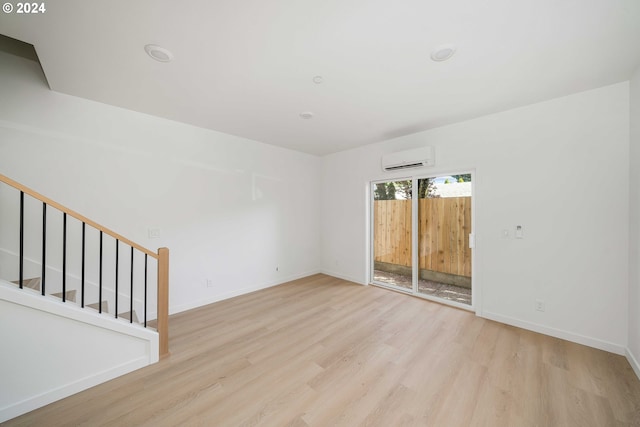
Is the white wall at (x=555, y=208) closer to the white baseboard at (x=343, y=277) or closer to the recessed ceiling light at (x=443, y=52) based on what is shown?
the recessed ceiling light at (x=443, y=52)

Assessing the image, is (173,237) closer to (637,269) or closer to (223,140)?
(223,140)

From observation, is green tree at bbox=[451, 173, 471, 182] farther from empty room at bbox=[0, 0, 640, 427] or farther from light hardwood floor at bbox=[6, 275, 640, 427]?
light hardwood floor at bbox=[6, 275, 640, 427]

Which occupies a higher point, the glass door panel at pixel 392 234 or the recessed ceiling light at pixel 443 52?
the recessed ceiling light at pixel 443 52

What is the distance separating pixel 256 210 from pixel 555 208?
13.1 feet

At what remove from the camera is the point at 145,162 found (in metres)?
2.93

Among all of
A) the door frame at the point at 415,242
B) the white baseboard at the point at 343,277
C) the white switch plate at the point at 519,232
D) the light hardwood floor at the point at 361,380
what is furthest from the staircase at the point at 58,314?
the white switch plate at the point at 519,232

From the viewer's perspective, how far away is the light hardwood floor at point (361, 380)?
5.16 ft

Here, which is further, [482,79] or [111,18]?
[482,79]

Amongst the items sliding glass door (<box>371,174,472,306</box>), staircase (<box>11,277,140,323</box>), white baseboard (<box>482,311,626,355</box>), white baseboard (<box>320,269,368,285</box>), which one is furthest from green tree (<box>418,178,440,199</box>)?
staircase (<box>11,277,140,323</box>)

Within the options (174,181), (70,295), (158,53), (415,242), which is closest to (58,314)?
(70,295)

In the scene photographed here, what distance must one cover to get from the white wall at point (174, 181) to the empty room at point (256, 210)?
0.02m

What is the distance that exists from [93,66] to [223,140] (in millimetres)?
1695

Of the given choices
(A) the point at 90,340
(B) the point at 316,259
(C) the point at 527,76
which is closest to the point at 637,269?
(C) the point at 527,76

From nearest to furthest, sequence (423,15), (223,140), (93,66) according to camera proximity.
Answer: (423,15)
(93,66)
(223,140)
